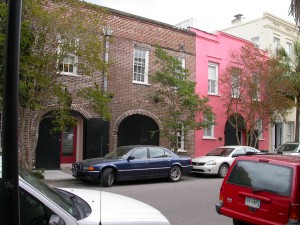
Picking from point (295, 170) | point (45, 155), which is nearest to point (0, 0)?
point (45, 155)

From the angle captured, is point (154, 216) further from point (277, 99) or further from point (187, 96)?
point (277, 99)

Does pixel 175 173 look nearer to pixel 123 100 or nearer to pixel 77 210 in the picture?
pixel 123 100

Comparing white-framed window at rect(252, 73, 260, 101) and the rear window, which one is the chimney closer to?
white-framed window at rect(252, 73, 260, 101)

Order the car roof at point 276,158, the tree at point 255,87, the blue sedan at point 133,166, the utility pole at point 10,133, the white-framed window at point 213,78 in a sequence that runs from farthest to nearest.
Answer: the white-framed window at point 213,78
the tree at point 255,87
the blue sedan at point 133,166
the car roof at point 276,158
the utility pole at point 10,133

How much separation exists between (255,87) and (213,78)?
131 inches

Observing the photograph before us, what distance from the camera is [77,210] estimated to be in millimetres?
3650

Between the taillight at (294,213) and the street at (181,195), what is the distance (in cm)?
251

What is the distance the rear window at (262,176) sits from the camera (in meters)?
6.01

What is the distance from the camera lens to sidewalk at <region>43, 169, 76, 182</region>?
546 inches

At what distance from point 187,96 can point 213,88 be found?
6.41m

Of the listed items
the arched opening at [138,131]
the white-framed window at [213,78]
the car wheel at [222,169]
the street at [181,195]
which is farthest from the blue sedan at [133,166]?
the white-framed window at [213,78]

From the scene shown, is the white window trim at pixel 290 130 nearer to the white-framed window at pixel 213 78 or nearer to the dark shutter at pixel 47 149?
the white-framed window at pixel 213 78

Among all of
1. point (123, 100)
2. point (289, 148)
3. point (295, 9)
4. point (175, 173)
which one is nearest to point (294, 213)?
point (295, 9)

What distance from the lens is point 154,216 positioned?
146 inches
